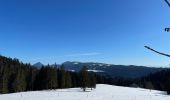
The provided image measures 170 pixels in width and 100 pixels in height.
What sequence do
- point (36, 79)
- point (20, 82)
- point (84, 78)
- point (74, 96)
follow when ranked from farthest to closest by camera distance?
1. point (36, 79)
2. point (84, 78)
3. point (20, 82)
4. point (74, 96)

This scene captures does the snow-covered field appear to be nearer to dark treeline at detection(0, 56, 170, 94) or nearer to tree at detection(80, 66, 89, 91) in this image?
tree at detection(80, 66, 89, 91)

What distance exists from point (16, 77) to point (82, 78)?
2055cm

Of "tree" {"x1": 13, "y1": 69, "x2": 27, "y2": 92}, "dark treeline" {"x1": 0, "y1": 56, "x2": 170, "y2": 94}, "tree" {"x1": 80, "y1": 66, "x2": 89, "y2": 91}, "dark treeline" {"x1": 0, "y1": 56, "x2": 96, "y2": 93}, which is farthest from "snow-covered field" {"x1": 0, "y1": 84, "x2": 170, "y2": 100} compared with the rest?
"tree" {"x1": 13, "y1": 69, "x2": 27, "y2": 92}

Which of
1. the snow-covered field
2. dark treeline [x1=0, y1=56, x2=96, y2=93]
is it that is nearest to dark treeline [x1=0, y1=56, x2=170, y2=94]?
dark treeline [x1=0, y1=56, x2=96, y2=93]

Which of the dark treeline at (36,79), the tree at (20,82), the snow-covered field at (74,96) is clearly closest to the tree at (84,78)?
the dark treeline at (36,79)

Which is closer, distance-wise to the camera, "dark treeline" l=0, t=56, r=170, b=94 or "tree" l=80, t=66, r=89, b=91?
"dark treeline" l=0, t=56, r=170, b=94

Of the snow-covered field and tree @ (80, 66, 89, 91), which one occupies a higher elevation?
tree @ (80, 66, 89, 91)

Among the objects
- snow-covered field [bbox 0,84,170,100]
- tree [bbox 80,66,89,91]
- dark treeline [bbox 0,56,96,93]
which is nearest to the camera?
snow-covered field [bbox 0,84,170,100]

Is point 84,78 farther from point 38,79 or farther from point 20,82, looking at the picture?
point 20,82

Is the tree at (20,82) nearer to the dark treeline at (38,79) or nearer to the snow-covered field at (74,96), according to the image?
the dark treeline at (38,79)

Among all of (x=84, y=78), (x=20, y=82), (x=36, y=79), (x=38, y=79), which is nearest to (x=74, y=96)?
(x=84, y=78)

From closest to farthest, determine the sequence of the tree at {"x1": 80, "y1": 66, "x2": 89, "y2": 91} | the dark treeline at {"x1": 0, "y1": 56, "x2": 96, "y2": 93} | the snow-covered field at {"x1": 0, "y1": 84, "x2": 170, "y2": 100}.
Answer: the snow-covered field at {"x1": 0, "y1": 84, "x2": 170, "y2": 100} → the dark treeline at {"x1": 0, "y1": 56, "x2": 96, "y2": 93} → the tree at {"x1": 80, "y1": 66, "x2": 89, "y2": 91}

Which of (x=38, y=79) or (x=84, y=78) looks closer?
(x=84, y=78)

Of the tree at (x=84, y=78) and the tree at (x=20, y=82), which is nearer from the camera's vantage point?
the tree at (x=20, y=82)
